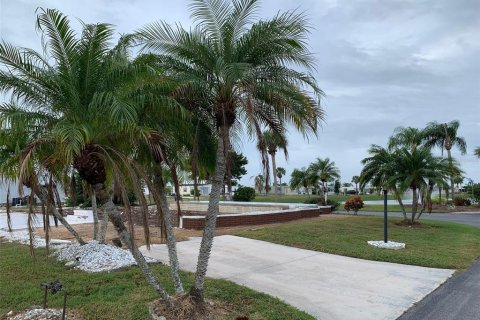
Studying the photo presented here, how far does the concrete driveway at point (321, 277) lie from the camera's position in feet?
25.7

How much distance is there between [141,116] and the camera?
274 inches

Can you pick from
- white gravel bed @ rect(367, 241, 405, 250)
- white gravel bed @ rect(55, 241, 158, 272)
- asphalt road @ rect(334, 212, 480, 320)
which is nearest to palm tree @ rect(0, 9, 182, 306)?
white gravel bed @ rect(55, 241, 158, 272)

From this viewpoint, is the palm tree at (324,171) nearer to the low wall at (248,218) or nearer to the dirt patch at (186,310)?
the low wall at (248,218)

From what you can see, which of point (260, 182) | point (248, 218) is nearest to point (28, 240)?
point (248, 218)

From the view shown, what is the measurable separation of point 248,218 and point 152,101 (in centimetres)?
1310

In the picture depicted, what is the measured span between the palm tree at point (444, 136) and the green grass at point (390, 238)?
24.1 meters

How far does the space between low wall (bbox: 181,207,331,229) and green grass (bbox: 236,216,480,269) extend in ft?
6.10

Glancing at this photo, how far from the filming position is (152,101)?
21.8 ft

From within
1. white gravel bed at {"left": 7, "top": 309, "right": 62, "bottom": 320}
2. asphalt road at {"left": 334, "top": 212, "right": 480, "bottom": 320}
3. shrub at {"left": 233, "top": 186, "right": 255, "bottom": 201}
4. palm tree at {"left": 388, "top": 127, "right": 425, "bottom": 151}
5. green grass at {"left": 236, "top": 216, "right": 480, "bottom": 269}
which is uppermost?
palm tree at {"left": 388, "top": 127, "right": 425, "bottom": 151}

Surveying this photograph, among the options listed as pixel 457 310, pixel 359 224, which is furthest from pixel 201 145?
pixel 359 224

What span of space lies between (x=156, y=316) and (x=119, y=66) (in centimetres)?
384

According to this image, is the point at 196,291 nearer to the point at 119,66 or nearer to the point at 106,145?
the point at 106,145

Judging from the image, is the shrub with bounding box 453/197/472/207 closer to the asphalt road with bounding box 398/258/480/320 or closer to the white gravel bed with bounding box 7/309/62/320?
the asphalt road with bounding box 398/258/480/320

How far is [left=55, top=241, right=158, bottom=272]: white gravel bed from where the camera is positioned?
9789mm
